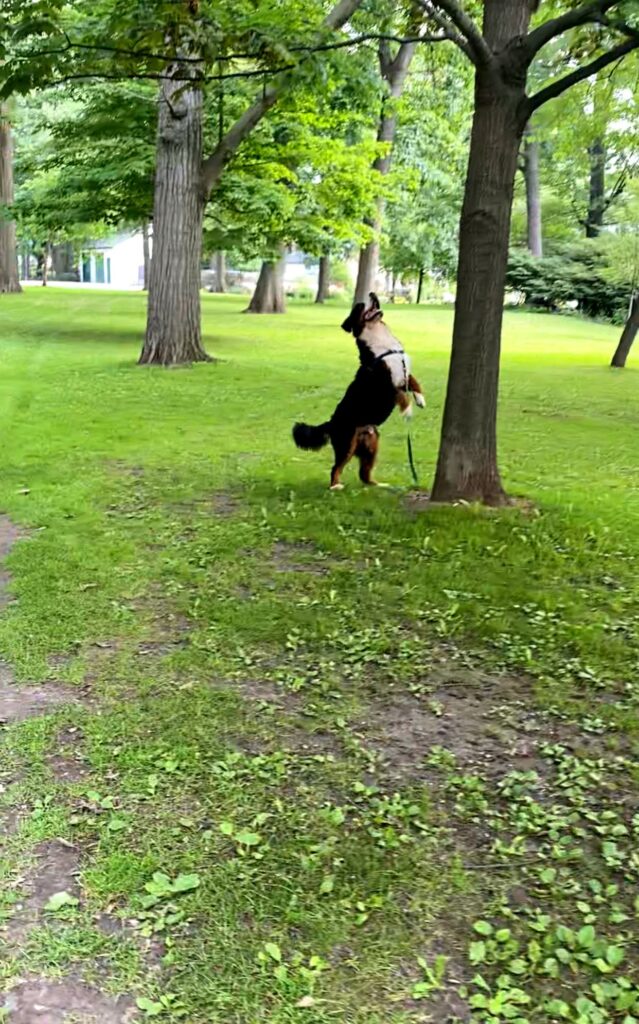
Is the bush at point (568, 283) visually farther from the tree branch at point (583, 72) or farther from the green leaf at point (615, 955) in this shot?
the green leaf at point (615, 955)

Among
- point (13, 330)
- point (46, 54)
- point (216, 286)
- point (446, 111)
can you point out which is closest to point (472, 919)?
point (46, 54)

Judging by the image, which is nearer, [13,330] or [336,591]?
[336,591]

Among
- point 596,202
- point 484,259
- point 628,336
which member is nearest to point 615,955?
point 484,259

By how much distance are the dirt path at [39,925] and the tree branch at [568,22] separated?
→ 5.02 meters

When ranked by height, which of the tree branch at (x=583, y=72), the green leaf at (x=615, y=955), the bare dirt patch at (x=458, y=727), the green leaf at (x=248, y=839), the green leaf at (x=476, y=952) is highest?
the tree branch at (x=583, y=72)

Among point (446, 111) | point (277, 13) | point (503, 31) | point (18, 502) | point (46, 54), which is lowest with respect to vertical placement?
point (18, 502)

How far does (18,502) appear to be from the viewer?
7141 mm

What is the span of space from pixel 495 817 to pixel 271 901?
89cm

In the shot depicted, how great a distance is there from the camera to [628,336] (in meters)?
18.6

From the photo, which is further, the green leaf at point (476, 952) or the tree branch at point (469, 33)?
the tree branch at point (469, 33)

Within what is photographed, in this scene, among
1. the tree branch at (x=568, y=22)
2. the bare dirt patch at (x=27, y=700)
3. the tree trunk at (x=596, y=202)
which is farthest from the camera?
the tree trunk at (x=596, y=202)

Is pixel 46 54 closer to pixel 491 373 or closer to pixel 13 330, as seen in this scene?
pixel 491 373

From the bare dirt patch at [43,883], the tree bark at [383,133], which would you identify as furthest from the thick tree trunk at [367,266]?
the bare dirt patch at [43,883]

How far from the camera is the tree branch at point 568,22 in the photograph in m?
5.67
